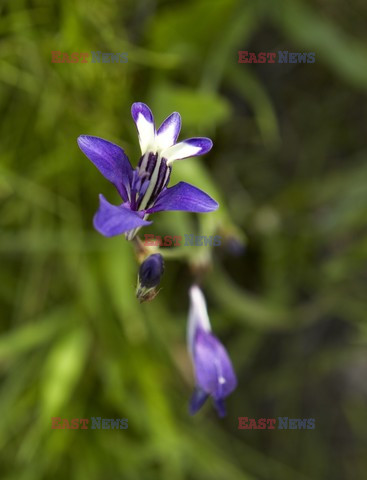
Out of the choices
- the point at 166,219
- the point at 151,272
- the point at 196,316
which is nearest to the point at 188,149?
the point at 151,272

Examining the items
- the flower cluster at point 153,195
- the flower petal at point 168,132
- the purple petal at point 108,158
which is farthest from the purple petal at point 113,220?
the flower petal at point 168,132

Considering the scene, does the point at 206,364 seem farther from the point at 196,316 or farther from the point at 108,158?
the point at 108,158

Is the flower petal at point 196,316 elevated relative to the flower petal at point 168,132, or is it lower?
lower

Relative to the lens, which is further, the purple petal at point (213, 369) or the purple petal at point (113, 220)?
the purple petal at point (213, 369)

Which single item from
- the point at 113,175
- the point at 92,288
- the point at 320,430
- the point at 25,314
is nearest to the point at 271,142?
the point at 92,288

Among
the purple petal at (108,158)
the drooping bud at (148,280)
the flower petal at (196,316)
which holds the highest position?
the purple petal at (108,158)

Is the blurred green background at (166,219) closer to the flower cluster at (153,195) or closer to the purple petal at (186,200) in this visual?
the flower cluster at (153,195)

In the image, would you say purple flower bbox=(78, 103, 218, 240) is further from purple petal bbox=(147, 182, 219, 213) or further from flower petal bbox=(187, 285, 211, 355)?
flower petal bbox=(187, 285, 211, 355)
